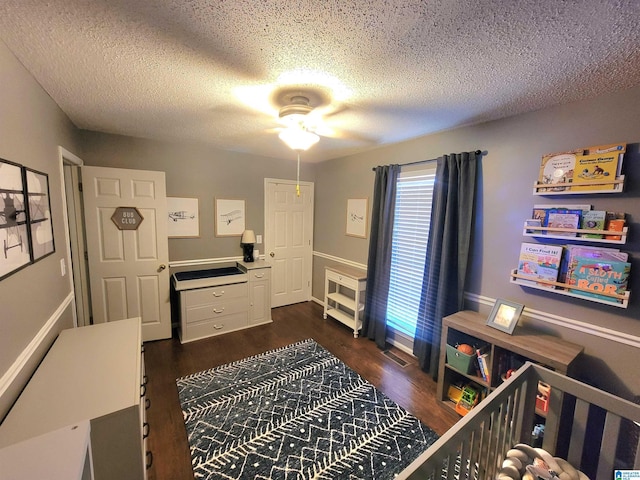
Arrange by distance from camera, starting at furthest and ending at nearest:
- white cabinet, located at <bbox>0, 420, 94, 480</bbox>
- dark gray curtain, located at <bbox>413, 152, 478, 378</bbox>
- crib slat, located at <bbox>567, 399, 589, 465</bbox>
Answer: dark gray curtain, located at <bbox>413, 152, 478, 378</bbox>, crib slat, located at <bbox>567, 399, 589, 465</bbox>, white cabinet, located at <bbox>0, 420, 94, 480</bbox>

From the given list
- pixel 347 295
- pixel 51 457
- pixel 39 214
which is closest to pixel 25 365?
pixel 51 457

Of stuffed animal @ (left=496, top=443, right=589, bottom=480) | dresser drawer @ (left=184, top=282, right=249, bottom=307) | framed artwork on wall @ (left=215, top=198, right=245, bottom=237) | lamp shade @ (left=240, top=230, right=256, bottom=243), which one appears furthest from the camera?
lamp shade @ (left=240, top=230, right=256, bottom=243)

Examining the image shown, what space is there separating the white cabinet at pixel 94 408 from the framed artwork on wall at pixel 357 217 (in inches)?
106

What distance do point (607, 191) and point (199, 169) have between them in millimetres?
3794

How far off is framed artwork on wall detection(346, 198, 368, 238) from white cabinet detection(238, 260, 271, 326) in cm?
126

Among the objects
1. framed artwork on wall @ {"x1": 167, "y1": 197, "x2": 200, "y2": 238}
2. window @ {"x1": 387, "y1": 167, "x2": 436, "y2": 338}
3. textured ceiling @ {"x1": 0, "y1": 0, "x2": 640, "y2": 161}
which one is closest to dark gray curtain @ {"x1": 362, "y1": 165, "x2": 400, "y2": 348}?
window @ {"x1": 387, "y1": 167, "x2": 436, "y2": 338}

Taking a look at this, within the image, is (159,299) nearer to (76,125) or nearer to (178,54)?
(76,125)

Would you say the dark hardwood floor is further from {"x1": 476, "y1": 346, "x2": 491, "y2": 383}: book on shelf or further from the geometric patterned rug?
{"x1": 476, "y1": 346, "x2": 491, "y2": 383}: book on shelf

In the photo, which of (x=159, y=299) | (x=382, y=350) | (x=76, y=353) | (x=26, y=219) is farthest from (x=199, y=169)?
(x=382, y=350)

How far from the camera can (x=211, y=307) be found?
3.20m

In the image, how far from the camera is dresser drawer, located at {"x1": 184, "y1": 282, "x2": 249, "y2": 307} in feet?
10.1

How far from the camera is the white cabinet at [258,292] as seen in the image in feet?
11.5

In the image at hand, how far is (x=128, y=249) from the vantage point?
2.92m

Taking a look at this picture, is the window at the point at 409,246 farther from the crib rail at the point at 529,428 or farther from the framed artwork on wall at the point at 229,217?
the framed artwork on wall at the point at 229,217
